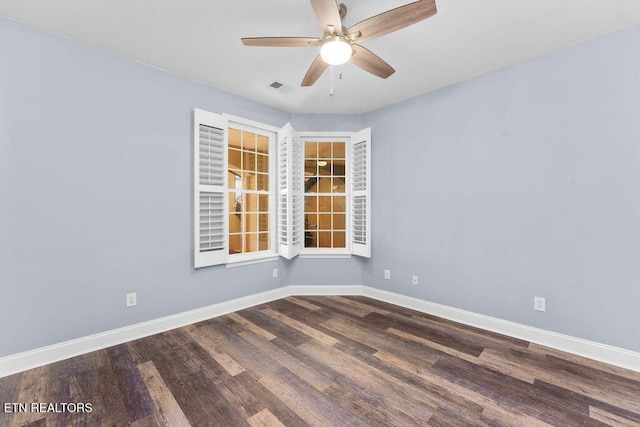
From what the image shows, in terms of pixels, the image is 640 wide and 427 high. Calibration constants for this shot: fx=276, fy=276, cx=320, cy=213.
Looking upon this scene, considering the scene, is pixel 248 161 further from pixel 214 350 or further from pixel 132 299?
pixel 214 350

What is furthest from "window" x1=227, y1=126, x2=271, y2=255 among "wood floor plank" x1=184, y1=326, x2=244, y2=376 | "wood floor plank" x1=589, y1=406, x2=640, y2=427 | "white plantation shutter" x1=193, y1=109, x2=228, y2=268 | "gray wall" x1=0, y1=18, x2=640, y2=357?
"wood floor plank" x1=589, y1=406, x2=640, y2=427

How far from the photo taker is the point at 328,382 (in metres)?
2.04

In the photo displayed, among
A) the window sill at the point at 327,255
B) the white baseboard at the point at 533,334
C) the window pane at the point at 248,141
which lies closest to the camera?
the white baseboard at the point at 533,334

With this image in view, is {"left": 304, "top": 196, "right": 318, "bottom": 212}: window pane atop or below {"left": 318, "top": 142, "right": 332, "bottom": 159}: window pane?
below

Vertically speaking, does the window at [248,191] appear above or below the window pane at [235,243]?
above

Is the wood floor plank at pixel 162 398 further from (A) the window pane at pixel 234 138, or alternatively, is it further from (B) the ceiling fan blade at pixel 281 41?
(A) the window pane at pixel 234 138

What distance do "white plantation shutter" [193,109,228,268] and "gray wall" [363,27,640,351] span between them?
2292 mm

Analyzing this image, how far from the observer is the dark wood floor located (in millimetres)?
1695

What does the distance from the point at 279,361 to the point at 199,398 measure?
66cm

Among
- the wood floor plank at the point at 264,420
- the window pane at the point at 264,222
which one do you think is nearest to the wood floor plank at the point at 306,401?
the wood floor plank at the point at 264,420

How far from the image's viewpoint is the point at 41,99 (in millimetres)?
2264

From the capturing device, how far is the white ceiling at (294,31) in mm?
2010

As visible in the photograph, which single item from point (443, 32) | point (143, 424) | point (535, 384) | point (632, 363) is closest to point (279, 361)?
point (143, 424)

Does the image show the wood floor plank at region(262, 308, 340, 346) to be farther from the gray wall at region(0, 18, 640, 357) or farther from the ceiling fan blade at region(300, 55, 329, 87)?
the ceiling fan blade at region(300, 55, 329, 87)
